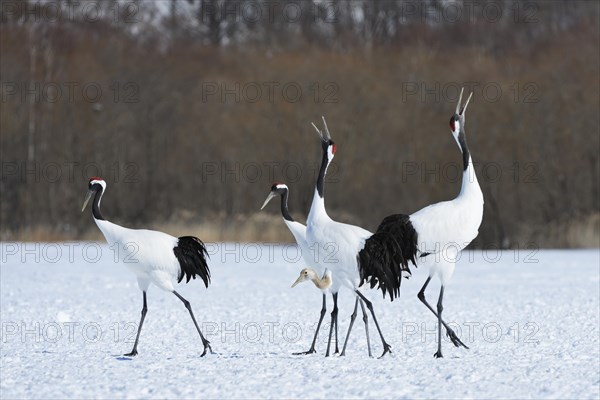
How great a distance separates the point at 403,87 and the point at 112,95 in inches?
288

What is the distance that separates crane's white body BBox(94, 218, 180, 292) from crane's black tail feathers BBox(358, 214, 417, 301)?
1.24 meters

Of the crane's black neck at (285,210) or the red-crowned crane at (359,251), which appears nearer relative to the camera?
the red-crowned crane at (359,251)

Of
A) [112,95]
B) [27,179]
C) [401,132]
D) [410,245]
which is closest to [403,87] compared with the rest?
[401,132]

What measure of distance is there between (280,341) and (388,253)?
4.79 ft

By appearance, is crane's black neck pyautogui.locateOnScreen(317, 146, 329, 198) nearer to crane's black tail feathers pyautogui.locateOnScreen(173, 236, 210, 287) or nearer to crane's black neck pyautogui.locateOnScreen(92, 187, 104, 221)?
crane's black tail feathers pyautogui.locateOnScreen(173, 236, 210, 287)

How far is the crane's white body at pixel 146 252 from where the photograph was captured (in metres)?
6.61

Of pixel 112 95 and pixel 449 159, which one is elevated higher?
pixel 112 95

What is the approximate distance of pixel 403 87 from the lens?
87.2 feet

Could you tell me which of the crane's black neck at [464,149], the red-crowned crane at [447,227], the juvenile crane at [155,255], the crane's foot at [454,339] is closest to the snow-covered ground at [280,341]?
the crane's foot at [454,339]

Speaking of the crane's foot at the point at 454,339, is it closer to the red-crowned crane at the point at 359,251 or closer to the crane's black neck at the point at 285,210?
the red-crowned crane at the point at 359,251

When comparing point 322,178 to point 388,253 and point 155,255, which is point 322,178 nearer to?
point 388,253

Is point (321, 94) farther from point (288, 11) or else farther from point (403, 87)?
point (288, 11)

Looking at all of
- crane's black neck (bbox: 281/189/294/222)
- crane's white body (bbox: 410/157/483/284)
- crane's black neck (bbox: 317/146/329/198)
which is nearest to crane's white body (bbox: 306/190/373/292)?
crane's black neck (bbox: 317/146/329/198)

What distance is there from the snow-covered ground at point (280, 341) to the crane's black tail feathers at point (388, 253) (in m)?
0.51
